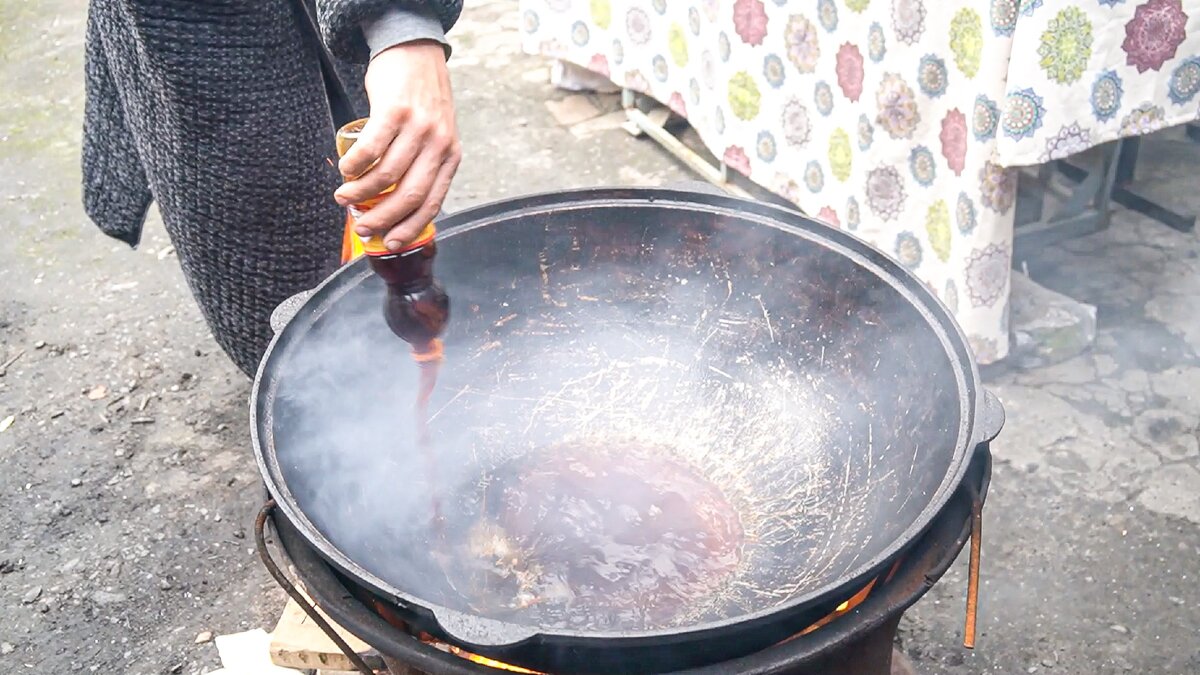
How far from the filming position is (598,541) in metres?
1.81

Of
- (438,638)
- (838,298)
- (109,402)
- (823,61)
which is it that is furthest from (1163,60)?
(109,402)

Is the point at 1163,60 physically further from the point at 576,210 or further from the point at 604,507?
the point at 604,507

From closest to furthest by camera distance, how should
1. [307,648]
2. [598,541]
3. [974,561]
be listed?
[974,561] → [598,541] → [307,648]

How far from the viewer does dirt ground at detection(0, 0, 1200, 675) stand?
2.37 m

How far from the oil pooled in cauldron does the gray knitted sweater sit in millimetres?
869

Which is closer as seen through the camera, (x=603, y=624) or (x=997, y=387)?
(x=603, y=624)

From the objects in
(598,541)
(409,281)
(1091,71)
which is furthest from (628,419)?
(1091,71)

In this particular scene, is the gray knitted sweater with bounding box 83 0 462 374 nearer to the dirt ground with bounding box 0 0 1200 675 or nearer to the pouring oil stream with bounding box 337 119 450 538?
the pouring oil stream with bounding box 337 119 450 538

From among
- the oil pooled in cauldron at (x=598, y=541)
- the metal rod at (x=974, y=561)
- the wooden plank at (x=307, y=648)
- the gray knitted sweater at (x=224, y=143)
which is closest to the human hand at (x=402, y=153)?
the gray knitted sweater at (x=224, y=143)

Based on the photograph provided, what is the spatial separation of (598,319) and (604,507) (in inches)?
19.4

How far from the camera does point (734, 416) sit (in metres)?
2.12

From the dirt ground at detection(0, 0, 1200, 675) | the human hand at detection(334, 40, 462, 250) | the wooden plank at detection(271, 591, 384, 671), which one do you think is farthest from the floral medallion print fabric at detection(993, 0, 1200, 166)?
the wooden plank at detection(271, 591, 384, 671)

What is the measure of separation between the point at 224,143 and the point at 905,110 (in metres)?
1.75

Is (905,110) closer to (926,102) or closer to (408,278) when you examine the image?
(926,102)
